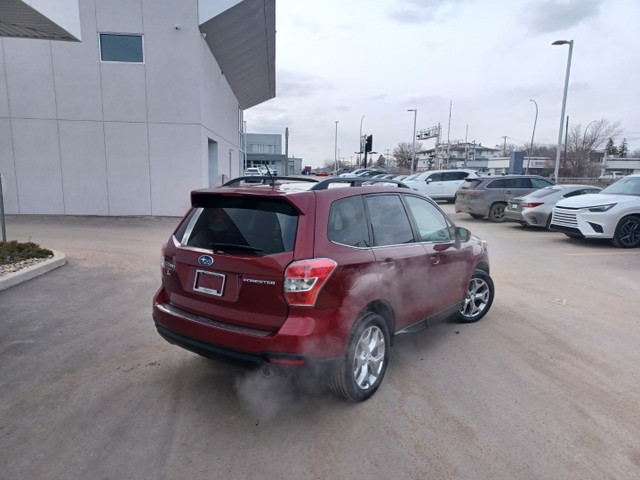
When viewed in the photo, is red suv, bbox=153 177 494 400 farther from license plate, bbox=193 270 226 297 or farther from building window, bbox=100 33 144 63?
building window, bbox=100 33 144 63

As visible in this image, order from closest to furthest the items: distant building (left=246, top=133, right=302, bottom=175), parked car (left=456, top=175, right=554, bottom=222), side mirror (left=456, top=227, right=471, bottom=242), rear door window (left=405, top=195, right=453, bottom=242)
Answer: rear door window (left=405, top=195, right=453, bottom=242) < side mirror (left=456, top=227, right=471, bottom=242) < parked car (left=456, top=175, right=554, bottom=222) < distant building (left=246, top=133, right=302, bottom=175)

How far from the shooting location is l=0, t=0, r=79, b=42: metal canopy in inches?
242

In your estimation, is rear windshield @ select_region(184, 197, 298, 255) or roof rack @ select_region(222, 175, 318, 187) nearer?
rear windshield @ select_region(184, 197, 298, 255)

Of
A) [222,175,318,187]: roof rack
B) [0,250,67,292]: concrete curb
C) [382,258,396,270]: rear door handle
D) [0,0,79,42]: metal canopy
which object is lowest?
[0,250,67,292]: concrete curb

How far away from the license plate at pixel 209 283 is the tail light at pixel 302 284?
1.72ft

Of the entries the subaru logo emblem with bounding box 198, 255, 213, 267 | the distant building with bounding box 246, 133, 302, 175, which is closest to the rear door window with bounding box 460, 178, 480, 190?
the subaru logo emblem with bounding box 198, 255, 213, 267

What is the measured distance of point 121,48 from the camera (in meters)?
13.0

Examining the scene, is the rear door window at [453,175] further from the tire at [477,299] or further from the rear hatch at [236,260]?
the rear hatch at [236,260]

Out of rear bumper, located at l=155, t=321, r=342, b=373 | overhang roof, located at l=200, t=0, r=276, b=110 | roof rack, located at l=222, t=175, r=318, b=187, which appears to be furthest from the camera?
overhang roof, located at l=200, t=0, r=276, b=110

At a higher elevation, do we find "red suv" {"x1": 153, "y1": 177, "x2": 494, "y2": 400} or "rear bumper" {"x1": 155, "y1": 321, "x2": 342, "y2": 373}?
"red suv" {"x1": 153, "y1": 177, "x2": 494, "y2": 400}

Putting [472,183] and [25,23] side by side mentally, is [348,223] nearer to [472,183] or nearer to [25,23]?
[25,23]

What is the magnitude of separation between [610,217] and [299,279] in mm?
9762

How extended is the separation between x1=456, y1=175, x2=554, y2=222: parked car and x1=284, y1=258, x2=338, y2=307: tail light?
44.9 feet

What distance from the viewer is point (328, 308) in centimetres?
289
